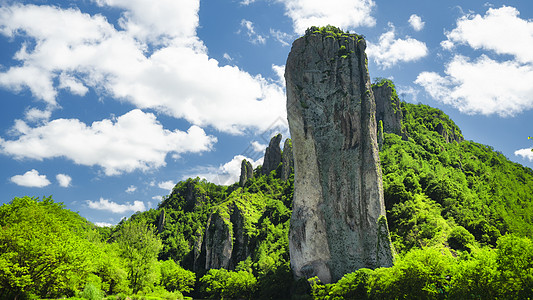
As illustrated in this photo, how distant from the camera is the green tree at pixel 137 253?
39.2 meters

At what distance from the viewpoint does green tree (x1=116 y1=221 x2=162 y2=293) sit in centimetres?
3925

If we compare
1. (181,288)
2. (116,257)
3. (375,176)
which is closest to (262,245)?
(181,288)

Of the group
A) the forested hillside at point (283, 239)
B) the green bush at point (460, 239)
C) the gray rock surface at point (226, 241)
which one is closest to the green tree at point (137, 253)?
the forested hillside at point (283, 239)

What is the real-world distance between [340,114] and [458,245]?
97.8 feet

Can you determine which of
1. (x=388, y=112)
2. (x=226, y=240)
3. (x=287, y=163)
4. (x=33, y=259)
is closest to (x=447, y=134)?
(x=388, y=112)

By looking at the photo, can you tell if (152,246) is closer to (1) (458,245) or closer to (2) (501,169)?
(1) (458,245)

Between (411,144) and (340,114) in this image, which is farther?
(411,144)

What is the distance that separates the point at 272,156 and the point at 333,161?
83.6 m

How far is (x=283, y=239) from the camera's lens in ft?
298

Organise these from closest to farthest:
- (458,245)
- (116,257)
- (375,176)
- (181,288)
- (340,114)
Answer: (116,257) → (458,245) → (375,176) → (340,114) → (181,288)

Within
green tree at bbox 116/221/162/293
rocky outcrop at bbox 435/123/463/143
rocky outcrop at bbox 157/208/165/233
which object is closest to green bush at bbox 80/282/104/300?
green tree at bbox 116/221/162/293

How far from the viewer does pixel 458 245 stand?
55.1 metres

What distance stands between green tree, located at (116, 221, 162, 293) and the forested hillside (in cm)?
11

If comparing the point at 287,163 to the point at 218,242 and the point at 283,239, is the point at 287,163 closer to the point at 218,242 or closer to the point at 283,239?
the point at 283,239
